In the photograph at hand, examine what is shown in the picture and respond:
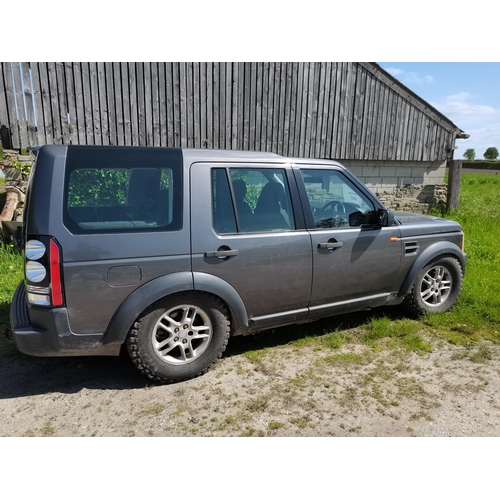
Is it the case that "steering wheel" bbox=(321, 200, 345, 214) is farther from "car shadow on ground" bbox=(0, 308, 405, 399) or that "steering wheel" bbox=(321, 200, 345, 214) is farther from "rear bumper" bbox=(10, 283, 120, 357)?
"rear bumper" bbox=(10, 283, 120, 357)

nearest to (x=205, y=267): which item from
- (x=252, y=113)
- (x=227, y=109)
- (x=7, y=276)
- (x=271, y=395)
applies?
(x=271, y=395)

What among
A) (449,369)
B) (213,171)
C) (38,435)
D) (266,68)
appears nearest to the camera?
(38,435)

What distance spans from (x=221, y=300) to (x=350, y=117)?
839 cm

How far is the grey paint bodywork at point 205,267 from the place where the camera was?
2.78m

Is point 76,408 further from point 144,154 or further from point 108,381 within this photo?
point 144,154

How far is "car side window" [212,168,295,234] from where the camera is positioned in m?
3.29

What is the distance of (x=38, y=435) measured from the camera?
2646mm

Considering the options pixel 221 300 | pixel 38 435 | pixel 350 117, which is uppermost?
pixel 350 117

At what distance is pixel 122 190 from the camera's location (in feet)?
A: 10.1

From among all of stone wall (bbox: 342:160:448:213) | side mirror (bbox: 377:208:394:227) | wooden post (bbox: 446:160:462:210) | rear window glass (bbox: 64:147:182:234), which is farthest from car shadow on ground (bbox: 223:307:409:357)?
wooden post (bbox: 446:160:462:210)

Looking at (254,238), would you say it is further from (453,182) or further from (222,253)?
(453,182)

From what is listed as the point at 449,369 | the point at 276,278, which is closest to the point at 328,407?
the point at 276,278

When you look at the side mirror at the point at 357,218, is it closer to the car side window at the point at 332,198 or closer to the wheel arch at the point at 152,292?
the car side window at the point at 332,198

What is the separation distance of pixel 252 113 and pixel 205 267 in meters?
7.05
